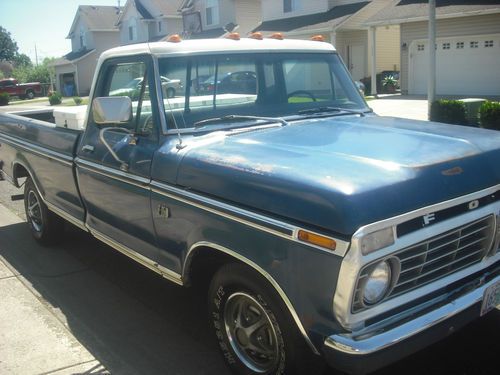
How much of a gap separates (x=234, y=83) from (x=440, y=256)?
2.04m

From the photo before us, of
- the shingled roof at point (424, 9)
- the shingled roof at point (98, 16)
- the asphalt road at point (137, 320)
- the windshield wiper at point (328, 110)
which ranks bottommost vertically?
the asphalt road at point (137, 320)

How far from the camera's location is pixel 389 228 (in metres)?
2.41

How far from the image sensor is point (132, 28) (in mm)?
41656

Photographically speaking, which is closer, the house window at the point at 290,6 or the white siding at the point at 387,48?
the house window at the point at 290,6

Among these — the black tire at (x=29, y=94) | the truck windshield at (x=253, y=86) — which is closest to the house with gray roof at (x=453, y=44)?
the truck windshield at (x=253, y=86)

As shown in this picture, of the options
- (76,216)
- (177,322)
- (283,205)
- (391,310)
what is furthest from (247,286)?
(76,216)

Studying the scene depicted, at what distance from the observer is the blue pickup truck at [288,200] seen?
2447 millimetres

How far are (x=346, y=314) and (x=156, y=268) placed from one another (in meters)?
1.67

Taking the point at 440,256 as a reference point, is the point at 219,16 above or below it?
above

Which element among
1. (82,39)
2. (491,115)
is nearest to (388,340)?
(491,115)

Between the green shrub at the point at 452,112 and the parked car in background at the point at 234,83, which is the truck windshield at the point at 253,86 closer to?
the parked car in background at the point at 234,83

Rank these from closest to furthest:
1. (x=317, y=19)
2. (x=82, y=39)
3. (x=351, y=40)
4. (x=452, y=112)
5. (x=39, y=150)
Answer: (x=39, y=150) → (x=452, y=112) → (x=317, y=19) → (x=351, y=40) → (x=82, y=39)

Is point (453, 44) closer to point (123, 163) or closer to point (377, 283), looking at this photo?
point (123, 163)

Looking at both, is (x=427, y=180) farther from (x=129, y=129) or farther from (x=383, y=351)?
(x=129, y=129)
